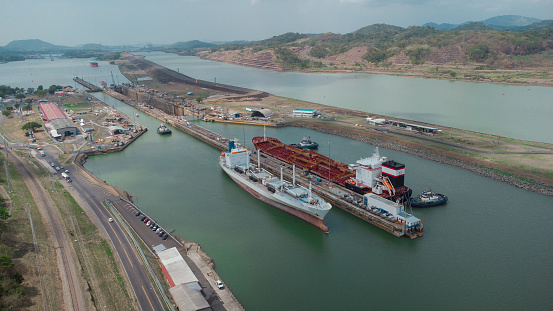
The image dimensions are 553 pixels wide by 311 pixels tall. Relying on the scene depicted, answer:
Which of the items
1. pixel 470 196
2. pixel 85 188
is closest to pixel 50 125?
pixel 85 188

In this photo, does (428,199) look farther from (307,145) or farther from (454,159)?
(307,145)

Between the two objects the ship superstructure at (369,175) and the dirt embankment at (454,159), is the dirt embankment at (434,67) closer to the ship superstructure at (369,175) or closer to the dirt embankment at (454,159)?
the dirt embankment at (454,159)

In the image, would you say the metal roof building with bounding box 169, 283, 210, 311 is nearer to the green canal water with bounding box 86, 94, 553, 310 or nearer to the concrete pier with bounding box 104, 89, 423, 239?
the green canal water with bounding box 86, 94, 553, 310

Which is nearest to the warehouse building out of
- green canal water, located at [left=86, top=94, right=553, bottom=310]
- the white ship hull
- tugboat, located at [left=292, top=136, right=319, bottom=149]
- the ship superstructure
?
green canal water, located at [left=86, top=94, right=553, bottom=310]

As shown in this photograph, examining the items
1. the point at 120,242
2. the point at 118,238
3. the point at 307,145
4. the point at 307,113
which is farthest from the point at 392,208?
the point at 307,113

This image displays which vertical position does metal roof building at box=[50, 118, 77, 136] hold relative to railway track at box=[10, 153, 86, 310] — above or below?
above

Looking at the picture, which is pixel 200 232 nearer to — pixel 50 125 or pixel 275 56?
pixel 50 125
